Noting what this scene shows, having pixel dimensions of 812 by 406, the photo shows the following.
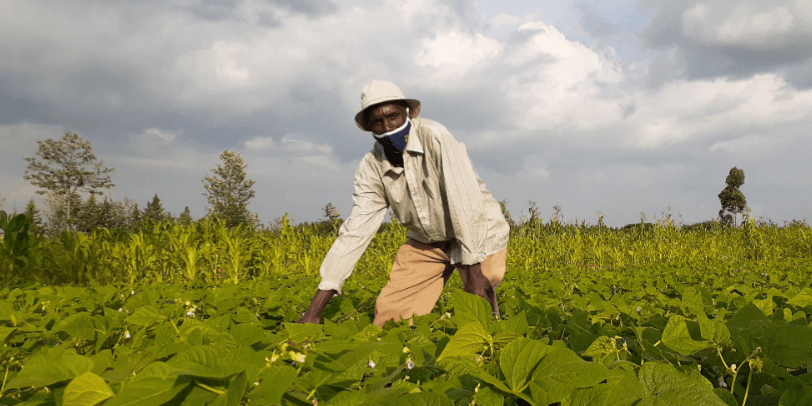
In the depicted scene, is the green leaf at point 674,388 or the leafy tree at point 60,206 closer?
the green leaf at point 674,388

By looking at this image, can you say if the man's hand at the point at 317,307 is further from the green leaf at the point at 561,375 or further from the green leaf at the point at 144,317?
the green leaf at the point at 561,375

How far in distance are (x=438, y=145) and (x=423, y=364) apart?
2.40 metres

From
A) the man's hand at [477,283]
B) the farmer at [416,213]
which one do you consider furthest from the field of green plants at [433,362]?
the farmer at [416,213]

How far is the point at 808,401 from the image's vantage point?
2.51 feet

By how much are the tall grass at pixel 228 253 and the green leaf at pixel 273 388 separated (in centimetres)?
778

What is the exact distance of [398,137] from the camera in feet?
10.9

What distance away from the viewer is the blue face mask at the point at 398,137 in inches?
131

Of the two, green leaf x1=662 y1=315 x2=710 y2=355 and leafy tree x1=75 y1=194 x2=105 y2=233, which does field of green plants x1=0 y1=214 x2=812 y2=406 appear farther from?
leafy tree x1=75 y1=194 x2=105 y2=233

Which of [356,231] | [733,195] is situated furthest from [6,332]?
[733,195]

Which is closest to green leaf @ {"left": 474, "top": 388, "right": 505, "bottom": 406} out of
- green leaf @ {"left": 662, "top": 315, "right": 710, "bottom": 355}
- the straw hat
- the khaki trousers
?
green leaf @ {"left": 662, "top": 315, "right": 710, "bottom": 355}

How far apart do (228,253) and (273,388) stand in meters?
9.30

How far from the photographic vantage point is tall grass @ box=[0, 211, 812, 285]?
26.3 ft

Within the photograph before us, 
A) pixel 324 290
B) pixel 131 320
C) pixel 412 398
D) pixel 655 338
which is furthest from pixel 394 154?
pixel 412 398

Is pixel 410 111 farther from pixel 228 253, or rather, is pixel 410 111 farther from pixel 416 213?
pixel 228 253
